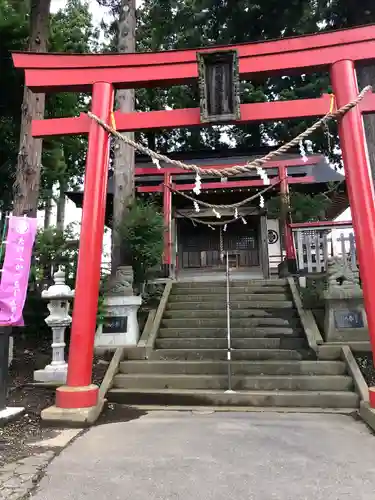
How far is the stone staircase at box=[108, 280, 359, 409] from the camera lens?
5215 mm

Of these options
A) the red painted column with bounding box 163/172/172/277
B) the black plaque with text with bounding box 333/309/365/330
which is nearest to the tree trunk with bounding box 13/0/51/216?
the red painted column with bounding box 163/172/172/277

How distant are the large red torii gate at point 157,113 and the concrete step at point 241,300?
11.0ft

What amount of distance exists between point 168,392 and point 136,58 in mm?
4403

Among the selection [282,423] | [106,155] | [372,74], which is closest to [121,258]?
[106,155]

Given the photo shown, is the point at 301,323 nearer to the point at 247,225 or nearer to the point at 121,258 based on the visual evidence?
the point at 121,258

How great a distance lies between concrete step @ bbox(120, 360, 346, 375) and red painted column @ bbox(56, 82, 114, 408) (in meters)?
1.35

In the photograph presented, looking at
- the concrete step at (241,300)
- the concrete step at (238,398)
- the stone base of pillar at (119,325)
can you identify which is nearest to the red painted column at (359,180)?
the concrete step at (238,398)

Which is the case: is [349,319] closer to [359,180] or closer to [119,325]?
[359,180]

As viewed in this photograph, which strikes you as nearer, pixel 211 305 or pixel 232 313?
pixel 232 313

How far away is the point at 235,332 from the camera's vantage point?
697 centimetres

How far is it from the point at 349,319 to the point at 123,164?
5.72m

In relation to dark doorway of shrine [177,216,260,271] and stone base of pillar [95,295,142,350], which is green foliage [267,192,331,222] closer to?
dark doorway of shrine [177,216,260,271]

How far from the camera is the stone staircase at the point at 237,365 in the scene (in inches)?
205

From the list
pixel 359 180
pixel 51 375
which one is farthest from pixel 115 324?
pixel 359 180
